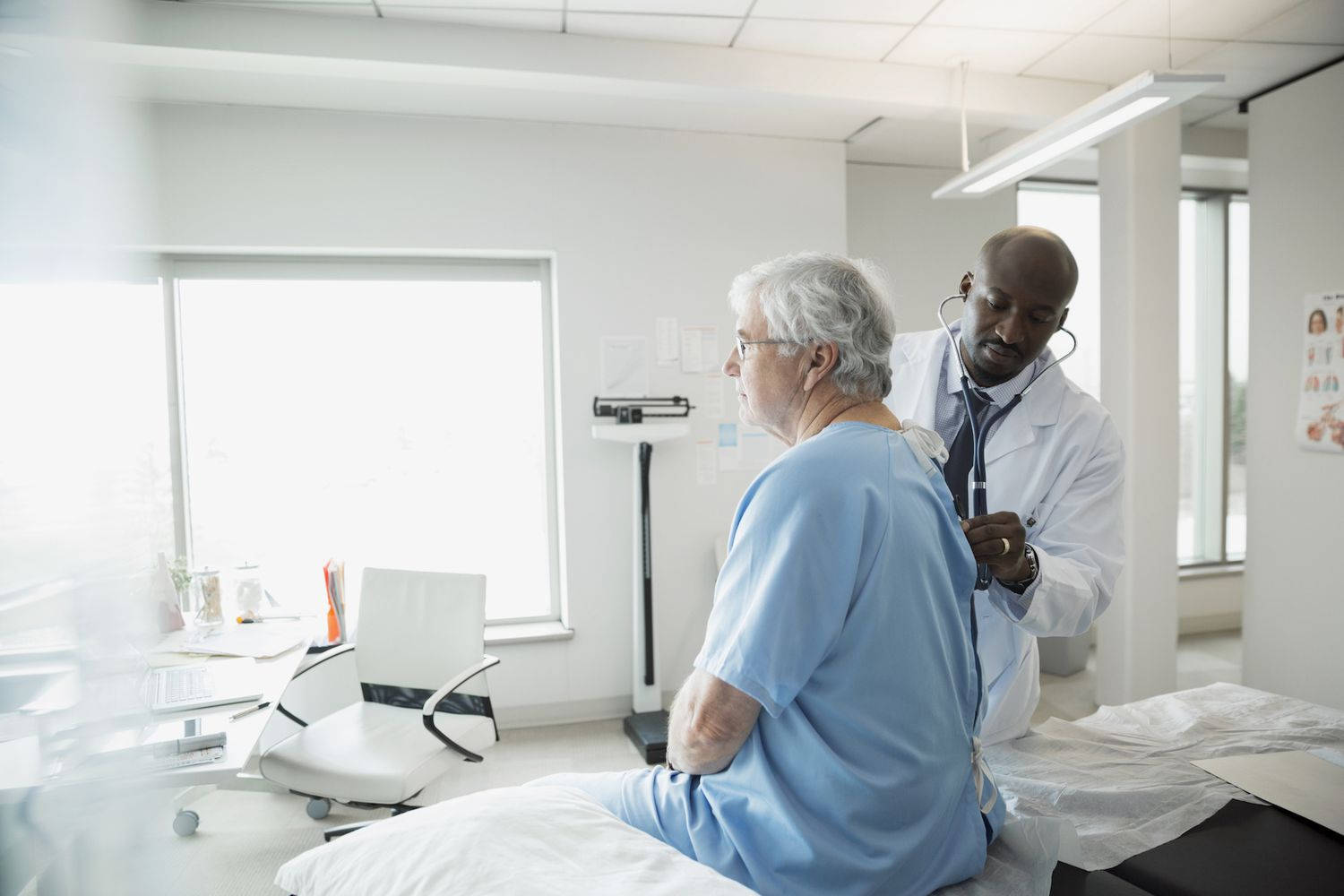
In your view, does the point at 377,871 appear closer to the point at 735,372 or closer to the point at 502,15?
the point at 735,372

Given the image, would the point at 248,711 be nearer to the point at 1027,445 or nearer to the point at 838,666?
the point at 838,666

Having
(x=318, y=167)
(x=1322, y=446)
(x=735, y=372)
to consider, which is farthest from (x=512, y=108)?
(x=1322, y=446)

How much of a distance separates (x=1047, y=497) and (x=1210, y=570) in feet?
13.6

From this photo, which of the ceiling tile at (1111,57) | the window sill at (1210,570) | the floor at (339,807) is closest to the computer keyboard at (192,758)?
the floor at (339,807)

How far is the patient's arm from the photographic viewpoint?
3.61 feet

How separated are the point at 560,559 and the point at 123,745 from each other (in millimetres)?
3407

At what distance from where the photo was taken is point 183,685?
213cm

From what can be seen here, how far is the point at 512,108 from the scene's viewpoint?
3.42 metres

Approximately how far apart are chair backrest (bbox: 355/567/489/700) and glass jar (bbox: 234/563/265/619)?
49cm

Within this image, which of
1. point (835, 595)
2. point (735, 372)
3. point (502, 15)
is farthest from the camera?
point (502, 15)

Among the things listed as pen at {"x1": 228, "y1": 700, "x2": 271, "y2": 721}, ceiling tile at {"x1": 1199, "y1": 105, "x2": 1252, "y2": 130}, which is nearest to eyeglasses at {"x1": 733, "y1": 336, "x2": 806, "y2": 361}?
pen at {"x1": 228, "y1": 700, "x2": 271, "y2": 721}

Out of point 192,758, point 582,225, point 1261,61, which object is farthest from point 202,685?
point 1261,61

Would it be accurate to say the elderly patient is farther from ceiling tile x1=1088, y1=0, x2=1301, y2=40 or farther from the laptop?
ceiling tile x1=1088, y1=0, x2=1301, y2=40

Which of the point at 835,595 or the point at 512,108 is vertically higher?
the point at 512,108
